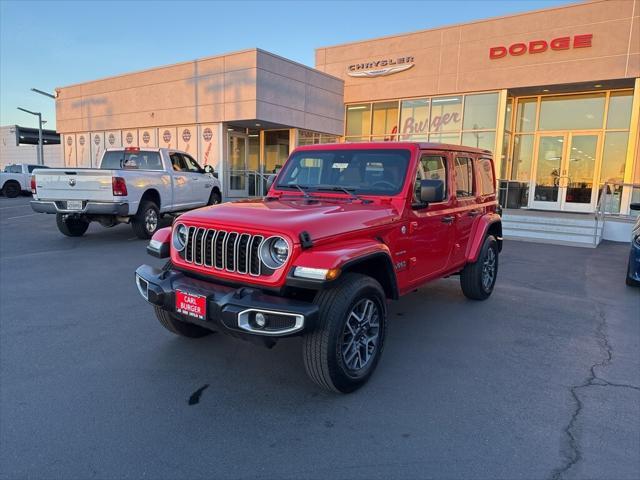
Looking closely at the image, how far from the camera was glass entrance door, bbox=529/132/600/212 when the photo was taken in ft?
50.3

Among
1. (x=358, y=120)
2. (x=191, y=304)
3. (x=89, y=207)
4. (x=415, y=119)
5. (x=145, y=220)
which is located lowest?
(x=145, y=220)

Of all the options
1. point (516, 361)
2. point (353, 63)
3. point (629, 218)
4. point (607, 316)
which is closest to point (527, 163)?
point (629, 218)

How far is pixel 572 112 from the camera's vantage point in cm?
1573

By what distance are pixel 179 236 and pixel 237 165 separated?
1669 cm

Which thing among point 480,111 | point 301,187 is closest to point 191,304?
point 301,187

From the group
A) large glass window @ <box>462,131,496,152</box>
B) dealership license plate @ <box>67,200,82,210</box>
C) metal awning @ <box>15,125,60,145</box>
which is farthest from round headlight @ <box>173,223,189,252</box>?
metal awning @ <box>15,125,60,145</box>

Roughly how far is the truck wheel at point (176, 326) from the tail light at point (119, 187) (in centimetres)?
565

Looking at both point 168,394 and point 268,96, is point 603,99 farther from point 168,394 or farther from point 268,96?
point 168,394

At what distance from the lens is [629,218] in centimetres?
1298

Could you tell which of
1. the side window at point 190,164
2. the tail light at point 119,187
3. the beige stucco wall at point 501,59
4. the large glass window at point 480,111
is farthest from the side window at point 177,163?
the large glass window at point 480,111

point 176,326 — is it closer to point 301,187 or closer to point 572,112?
point 301,187

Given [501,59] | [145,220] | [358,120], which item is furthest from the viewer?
[358,120]

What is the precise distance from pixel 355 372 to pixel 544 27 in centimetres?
1586

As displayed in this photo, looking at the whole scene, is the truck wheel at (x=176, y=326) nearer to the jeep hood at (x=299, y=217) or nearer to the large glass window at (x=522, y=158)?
the jeep hood at (x=299, y=217)
